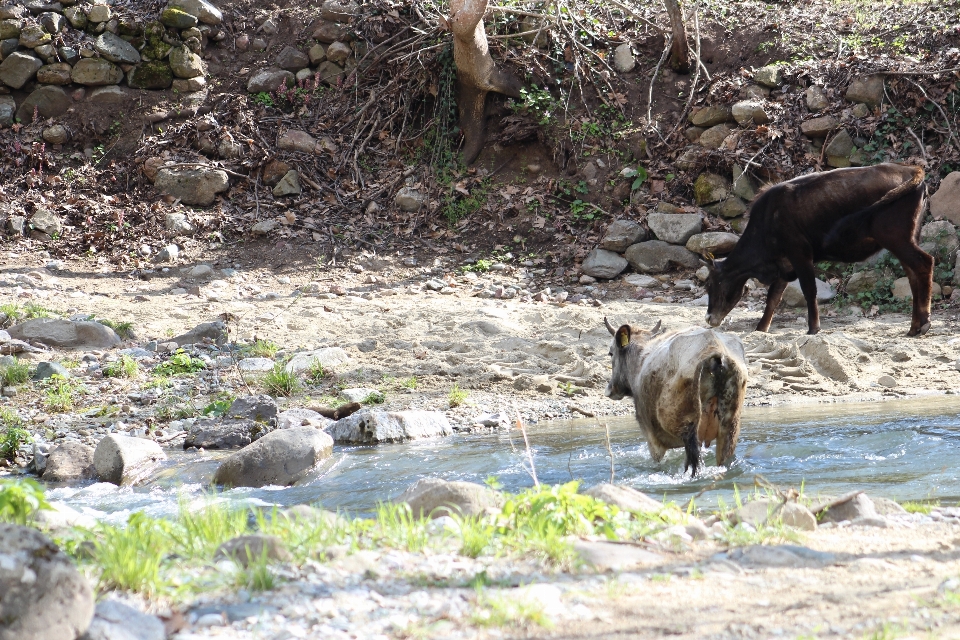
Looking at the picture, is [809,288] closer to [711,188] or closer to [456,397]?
[711,188]

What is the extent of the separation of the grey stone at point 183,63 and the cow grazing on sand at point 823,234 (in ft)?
30.5

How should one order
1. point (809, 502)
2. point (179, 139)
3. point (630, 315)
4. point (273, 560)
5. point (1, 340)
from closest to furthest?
point (273, 560) → point (809, 502) → point (1, 340) → point (630, 315) → point (179, 139)

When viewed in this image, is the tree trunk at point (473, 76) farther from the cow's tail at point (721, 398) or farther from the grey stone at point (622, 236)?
the cow's tail at point (721, 398)

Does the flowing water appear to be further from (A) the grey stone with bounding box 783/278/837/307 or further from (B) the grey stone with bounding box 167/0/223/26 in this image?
(B) the grey stone with bounding box 167/0/223/26

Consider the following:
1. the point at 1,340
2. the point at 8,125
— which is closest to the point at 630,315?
the point at 1,340

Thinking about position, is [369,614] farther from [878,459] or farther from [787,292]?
[787,292]

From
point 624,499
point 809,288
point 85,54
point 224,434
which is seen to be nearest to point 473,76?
point 85,54

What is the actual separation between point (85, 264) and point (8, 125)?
12.6 ft

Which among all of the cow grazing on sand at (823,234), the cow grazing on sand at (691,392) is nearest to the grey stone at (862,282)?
the cow grazing on sand at (823,234)

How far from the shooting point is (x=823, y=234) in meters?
10.1

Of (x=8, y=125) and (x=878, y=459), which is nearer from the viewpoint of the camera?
(x=878, y=459)

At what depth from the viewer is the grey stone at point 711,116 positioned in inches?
529

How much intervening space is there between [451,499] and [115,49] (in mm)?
13160

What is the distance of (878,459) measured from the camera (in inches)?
227
